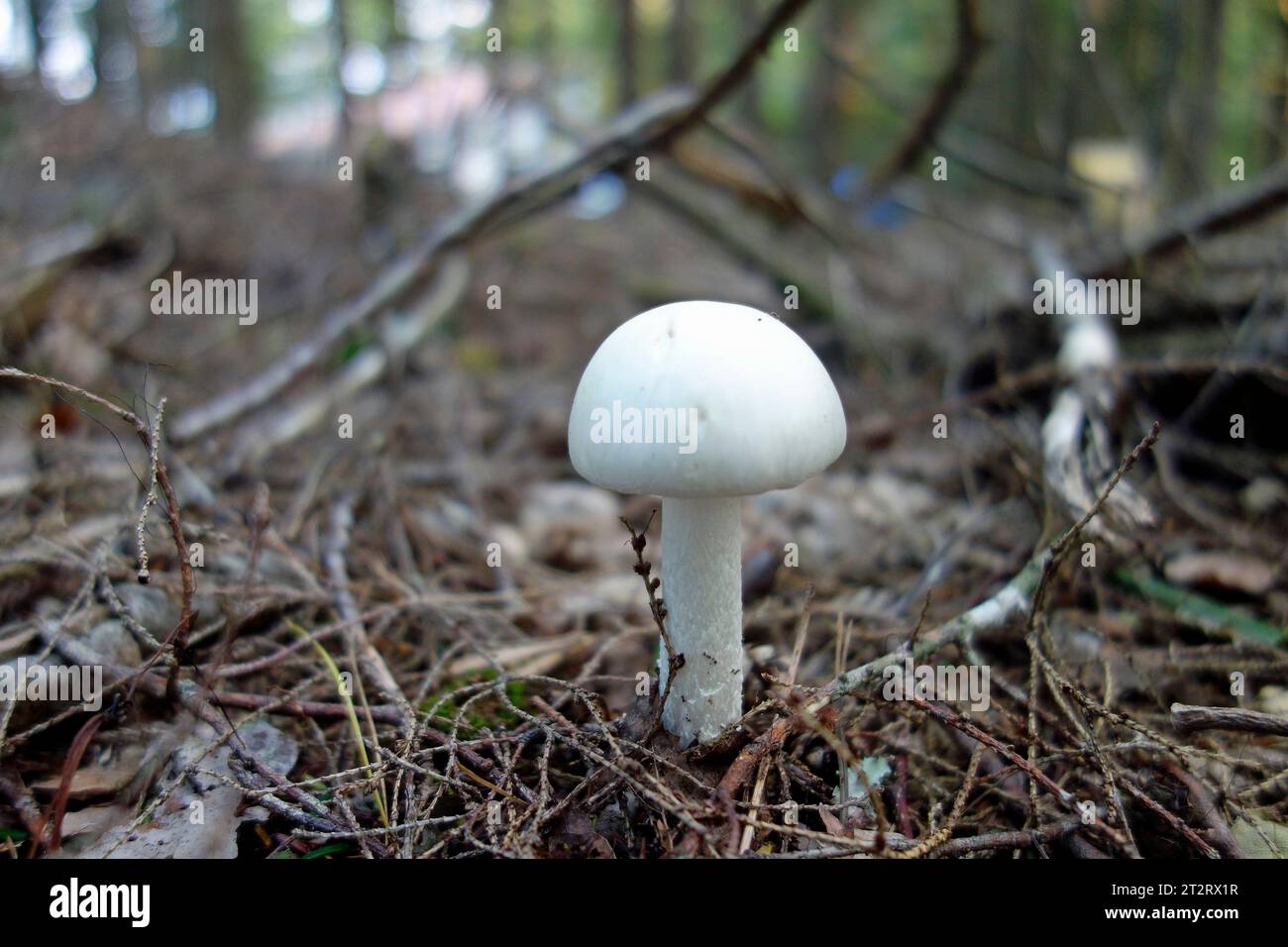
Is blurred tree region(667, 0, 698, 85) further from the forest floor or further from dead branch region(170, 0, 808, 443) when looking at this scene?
dead branch region(170, 0, 808, 443)

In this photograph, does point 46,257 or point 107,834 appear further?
point 46,257

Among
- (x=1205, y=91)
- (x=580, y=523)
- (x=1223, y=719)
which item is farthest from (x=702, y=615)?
(x=1205, y=91)

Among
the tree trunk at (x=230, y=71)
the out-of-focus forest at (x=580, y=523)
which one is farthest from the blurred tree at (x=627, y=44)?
the tree trunk at (x=230, y=71)

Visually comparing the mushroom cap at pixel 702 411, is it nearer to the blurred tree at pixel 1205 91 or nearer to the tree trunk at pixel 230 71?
the blurred tree at pixel 1205 91

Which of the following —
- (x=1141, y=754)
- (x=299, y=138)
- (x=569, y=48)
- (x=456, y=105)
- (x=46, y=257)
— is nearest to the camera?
(x=1141, y=754)
